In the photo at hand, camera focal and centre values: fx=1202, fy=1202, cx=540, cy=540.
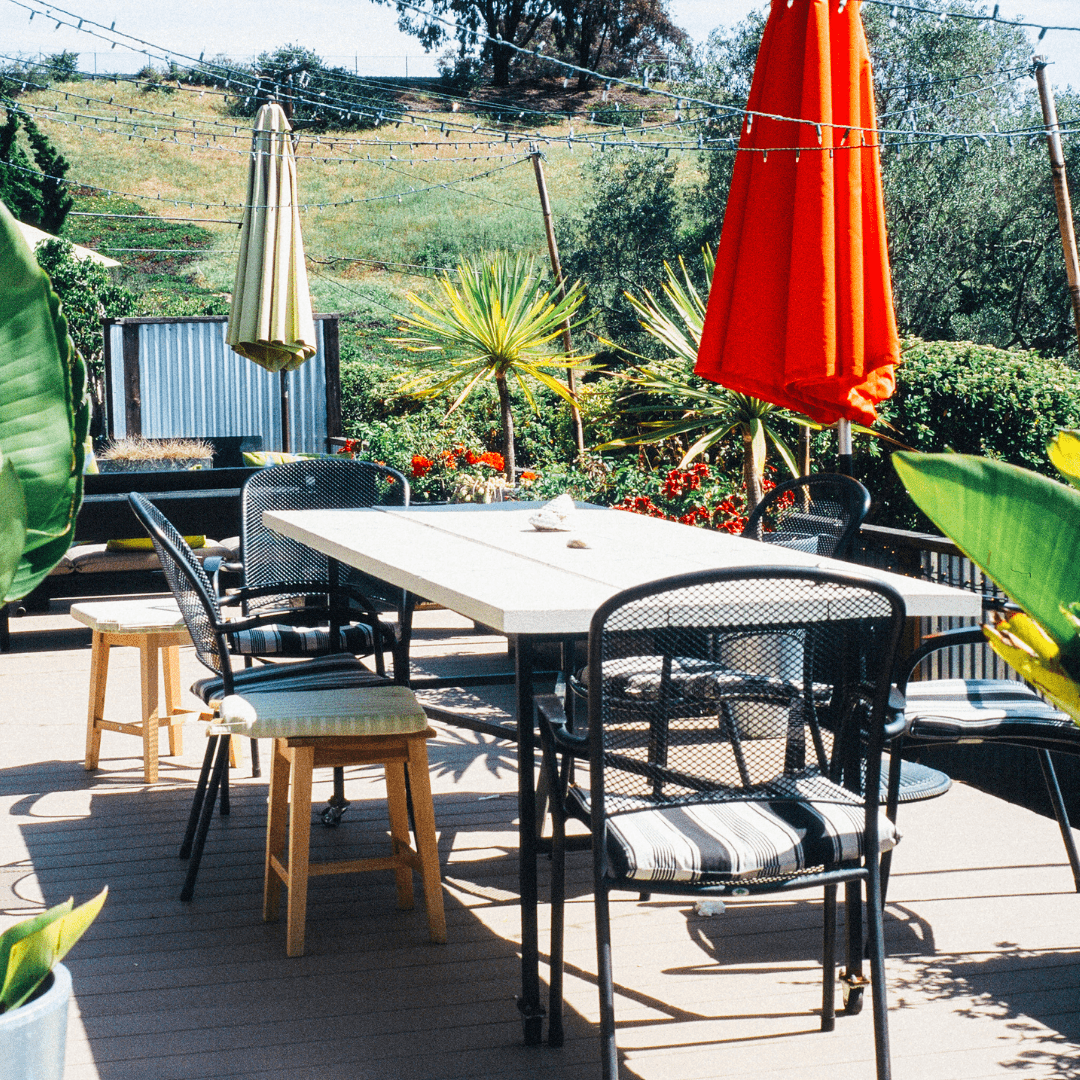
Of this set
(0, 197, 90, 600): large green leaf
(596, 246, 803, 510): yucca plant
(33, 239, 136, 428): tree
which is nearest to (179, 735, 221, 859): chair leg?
(0, 197, 90, 600): large green leaf

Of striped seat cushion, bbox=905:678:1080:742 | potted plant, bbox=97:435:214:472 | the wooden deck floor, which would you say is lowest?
the wooden deck floor

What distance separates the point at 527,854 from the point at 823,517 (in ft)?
5.42

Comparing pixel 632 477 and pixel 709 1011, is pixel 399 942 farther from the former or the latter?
pixel 632 477

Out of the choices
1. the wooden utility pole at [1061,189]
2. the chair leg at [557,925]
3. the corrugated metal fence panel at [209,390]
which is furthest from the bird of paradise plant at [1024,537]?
the corrugated metal fence panel at [209,390]

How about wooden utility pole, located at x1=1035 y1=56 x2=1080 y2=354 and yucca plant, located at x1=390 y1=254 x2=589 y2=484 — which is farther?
yucca plant, located at x1=390 y1=254 x2=589 y2=484

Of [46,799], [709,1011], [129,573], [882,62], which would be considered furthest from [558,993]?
[882,62]

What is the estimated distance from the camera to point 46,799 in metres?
3.67

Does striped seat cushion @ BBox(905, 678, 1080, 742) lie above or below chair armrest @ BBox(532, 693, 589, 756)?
below

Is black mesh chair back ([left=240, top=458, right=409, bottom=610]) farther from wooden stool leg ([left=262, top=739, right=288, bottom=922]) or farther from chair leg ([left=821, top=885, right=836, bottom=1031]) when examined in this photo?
chair leg ([left=821, top=885, right=836, bottom=1031])

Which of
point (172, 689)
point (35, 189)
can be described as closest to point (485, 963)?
point (172, 689)

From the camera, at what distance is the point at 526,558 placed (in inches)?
A: 108

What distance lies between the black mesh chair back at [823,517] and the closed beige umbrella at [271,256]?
3645mm

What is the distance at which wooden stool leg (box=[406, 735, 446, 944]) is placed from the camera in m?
2.61

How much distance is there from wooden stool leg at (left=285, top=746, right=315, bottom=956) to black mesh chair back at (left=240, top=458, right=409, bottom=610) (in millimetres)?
988
